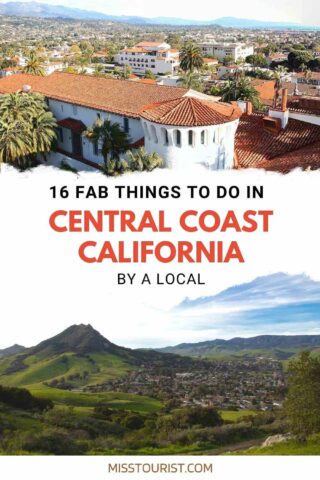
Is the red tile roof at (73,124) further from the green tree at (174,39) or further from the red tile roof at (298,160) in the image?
the green tree at (174,39)

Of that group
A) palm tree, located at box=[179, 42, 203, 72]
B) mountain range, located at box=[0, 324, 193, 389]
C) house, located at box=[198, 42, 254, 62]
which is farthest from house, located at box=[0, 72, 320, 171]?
house, located at box=[198, 42, 254, 62]

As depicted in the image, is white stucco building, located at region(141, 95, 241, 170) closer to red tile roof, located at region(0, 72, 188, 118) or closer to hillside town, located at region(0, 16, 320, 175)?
hillside town, located at region(0, 16, 320, 175)

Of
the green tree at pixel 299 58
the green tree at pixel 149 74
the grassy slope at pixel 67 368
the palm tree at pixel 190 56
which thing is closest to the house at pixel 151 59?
the green tree at pixel 149 74

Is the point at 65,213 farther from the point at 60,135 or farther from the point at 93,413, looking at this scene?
the point at 60,135

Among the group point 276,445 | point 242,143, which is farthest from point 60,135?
point 276,445

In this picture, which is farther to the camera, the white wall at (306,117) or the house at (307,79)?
the house at (307,79)

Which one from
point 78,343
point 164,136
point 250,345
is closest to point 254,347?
point 250,345
